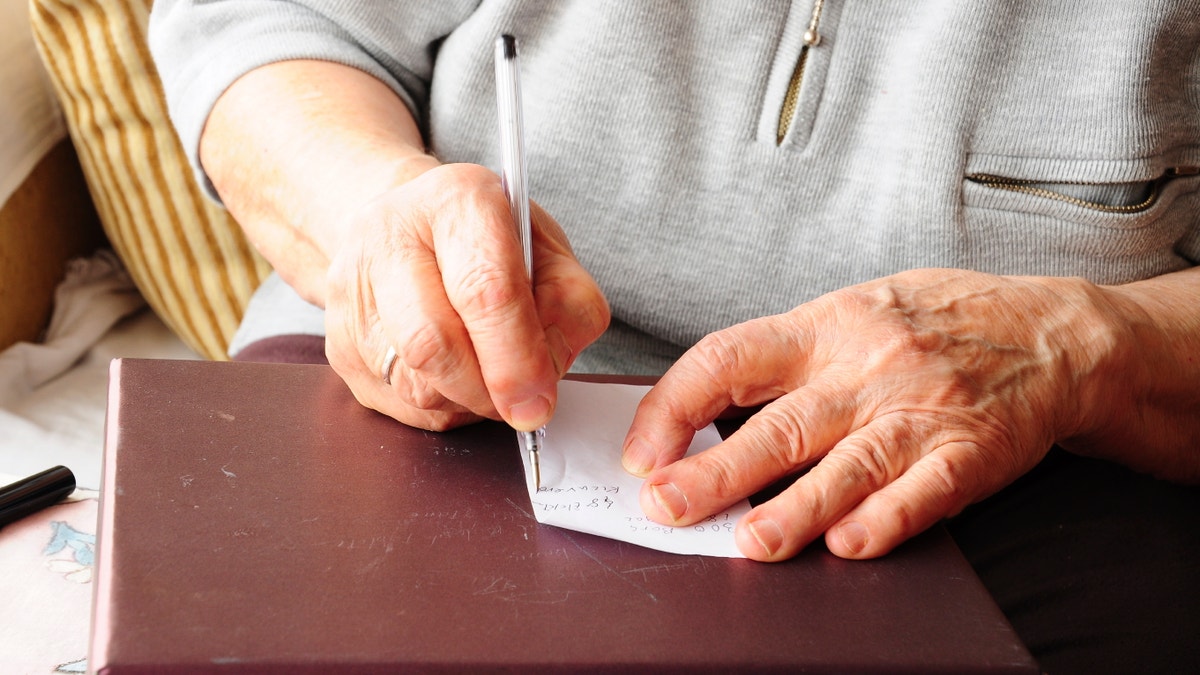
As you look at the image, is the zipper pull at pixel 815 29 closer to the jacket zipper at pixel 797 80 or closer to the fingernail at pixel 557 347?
the jacket zipper at pixel 797 80

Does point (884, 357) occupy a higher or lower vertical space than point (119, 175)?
higher

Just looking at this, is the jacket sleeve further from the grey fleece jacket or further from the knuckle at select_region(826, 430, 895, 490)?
the knuckle at select_region(826, 430, 895, 490)

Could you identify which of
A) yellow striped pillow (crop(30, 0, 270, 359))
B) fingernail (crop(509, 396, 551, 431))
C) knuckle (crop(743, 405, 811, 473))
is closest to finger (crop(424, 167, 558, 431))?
fingernail (crop(509, 396, 551, 431))

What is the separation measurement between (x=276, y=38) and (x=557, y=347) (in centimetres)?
48

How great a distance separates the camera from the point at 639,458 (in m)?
0.59

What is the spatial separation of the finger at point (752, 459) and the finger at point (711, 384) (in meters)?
0.02

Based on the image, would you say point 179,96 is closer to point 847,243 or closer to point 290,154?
point 290,154

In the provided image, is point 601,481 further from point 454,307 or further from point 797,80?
point 797,80

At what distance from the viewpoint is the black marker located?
0.62m

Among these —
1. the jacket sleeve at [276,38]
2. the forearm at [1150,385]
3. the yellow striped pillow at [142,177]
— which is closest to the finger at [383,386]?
the jacket sleeve at [276,38]

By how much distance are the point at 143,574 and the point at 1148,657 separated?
0.66m

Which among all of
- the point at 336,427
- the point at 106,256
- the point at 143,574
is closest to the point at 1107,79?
the point at 336,427

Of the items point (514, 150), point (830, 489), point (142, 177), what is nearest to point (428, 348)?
point (514, 150)

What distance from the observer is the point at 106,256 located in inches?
47.2
